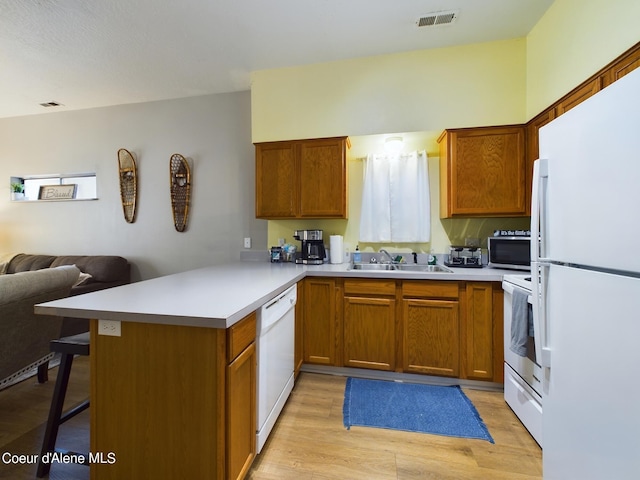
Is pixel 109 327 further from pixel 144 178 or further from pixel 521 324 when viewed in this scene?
pixel 144 178

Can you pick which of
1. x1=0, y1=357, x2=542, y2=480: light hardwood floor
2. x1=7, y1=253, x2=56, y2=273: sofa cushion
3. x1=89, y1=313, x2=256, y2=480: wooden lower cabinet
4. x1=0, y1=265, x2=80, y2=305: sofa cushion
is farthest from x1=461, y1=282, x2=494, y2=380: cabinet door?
x1=7, y1=253, x2=56, y2=273: sofa cushion

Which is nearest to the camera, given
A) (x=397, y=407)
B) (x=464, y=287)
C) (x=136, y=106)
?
(x=397, y=407)

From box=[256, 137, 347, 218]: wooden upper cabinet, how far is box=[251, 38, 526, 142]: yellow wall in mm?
144

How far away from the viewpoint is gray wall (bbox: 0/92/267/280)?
3176 mm

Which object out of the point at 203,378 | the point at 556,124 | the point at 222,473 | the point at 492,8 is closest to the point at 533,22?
the point at 492,8

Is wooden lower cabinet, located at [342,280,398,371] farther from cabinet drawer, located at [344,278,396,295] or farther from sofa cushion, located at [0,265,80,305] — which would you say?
sofa cushion, located at [0,265,80,305]

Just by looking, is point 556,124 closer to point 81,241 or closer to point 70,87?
point 70,87

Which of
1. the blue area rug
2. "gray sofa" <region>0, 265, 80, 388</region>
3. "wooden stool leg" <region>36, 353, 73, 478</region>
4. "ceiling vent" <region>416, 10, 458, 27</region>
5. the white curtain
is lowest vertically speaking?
the blue area rug

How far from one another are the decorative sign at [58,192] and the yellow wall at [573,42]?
5.24 meters

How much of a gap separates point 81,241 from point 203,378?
3.72 m

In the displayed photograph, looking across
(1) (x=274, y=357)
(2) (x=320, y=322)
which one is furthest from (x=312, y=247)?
(1) (x=274, y=357)

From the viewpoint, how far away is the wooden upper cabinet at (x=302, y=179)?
8.47ft

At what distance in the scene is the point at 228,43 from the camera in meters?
2.35

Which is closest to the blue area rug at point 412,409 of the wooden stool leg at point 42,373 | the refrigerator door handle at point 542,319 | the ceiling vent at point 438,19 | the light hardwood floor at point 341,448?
the light hardwood floor at point 341,448
